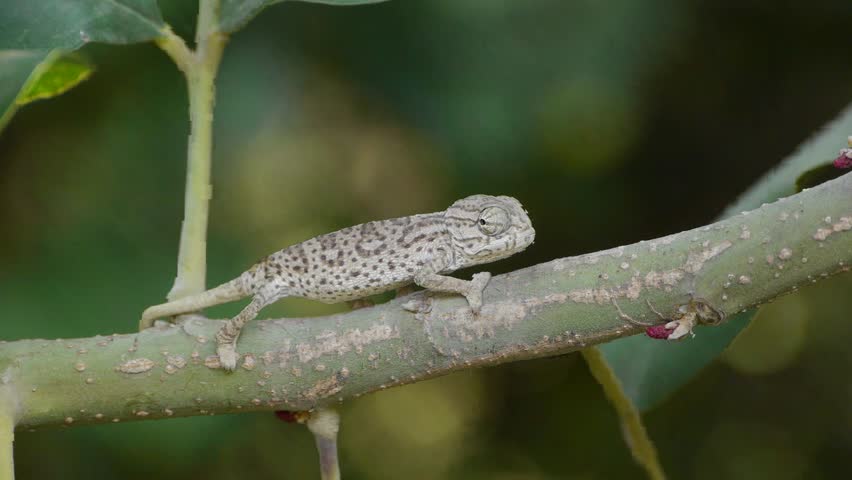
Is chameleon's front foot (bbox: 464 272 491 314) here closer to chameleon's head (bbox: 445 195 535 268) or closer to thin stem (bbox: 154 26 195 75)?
chameleon's head (bbox: 445 195 535 268)

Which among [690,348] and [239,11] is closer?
[239,11]

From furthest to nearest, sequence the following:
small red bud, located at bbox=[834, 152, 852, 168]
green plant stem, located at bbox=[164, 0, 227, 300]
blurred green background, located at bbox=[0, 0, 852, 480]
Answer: blurred green background, located at bbox=[0, 0, 852, 480] → green plant stem, located at bbox=[164, 0, 227, 300] → small red bud, located at bbox=[834, 152, 852, 168]

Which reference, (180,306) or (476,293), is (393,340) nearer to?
(476,293)

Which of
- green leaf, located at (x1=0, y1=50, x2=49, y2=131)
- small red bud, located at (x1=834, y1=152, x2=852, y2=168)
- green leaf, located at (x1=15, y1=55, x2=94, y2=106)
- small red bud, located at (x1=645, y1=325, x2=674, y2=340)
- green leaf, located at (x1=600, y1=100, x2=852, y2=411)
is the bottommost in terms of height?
small red bud, located at (x1=645, y1=325, x2=674, y2=340)

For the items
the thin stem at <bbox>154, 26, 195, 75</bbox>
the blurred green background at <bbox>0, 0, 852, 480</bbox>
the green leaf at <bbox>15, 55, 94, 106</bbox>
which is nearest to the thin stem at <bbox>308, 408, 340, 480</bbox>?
the thin stem at <bbox>154, 26, 195, 75</bbox>

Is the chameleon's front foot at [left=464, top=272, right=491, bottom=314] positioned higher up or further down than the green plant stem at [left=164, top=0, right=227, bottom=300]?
further down

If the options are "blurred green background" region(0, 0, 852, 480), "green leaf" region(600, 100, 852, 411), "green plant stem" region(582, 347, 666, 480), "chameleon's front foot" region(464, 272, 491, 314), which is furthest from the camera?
"blurred green background" region(0, 0, 852, 480)

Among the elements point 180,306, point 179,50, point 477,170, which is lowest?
point 180,306

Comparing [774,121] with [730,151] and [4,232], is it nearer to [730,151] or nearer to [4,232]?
[730,151]

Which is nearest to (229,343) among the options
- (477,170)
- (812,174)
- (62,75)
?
(62,75)
